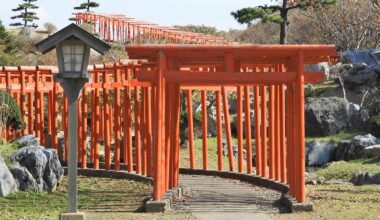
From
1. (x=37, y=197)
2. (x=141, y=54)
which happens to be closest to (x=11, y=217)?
(x=37, y=197)

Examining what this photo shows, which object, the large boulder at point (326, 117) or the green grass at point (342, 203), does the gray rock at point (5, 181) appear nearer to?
the green grass at point (342, 203)

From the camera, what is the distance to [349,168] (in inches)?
782

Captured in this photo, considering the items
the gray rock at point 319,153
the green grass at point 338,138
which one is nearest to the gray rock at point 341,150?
the gray rock at point 319,153

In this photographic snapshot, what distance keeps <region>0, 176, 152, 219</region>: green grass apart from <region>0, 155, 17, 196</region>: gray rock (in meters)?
0.14

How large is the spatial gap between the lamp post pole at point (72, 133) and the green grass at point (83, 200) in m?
1.65

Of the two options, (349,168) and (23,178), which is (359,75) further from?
(23,178)

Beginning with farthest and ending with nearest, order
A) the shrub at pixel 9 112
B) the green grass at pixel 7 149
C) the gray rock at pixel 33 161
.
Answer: the shrub at pixel 9 112 < the green grass at pixel 7 149 < the gray rock at pixel 33 161

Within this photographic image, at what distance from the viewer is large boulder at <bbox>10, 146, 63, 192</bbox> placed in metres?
12.6

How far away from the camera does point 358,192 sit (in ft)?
42.1

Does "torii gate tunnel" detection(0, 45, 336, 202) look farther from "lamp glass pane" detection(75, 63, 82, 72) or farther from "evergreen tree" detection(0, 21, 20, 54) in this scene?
"evergreen tree" detection(0, 21, 20, 54)

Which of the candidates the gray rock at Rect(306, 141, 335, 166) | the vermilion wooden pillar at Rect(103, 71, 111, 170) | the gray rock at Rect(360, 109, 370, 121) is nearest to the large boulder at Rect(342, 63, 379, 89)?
the gray rock at Rect(360, 109, 370, 121)

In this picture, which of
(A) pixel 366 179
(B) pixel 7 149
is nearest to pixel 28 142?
(B) pixel 7 149

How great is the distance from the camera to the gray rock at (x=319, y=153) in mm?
23634

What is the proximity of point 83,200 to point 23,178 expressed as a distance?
1248mm
